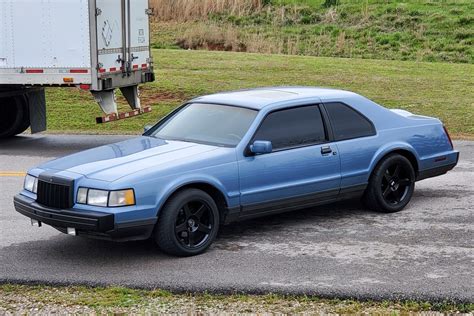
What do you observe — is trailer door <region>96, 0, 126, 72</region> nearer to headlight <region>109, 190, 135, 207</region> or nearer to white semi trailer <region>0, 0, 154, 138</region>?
white semi trailer <region>0, 0, 154, 138</region>

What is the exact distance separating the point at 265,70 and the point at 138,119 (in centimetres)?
591

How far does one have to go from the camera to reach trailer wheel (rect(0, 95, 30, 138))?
15141 mm

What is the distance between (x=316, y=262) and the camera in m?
7.34

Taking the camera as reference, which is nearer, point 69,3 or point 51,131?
point 69,3

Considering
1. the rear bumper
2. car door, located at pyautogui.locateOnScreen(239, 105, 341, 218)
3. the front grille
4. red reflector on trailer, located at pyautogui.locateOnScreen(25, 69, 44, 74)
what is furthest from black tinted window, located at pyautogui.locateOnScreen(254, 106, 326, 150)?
red reflector on trailer, located at pyautogui.locateOnScreen(25, 69, 44, 74)

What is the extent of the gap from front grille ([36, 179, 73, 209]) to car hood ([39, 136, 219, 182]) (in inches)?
8.3

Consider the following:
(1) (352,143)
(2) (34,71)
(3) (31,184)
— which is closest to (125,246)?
(3) (31,184)

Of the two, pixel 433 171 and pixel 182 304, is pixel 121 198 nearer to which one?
pixel 182 304

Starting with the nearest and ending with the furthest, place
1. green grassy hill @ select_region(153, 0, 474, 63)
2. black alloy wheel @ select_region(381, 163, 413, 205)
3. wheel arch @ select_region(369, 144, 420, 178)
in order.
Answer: wheel arch @ select_region(369, 144, 420, 178)
black alloy wheel @ select_region(381, 163, 413, 205)
green grassy hill @ select_region(153, 0, 474, 63)

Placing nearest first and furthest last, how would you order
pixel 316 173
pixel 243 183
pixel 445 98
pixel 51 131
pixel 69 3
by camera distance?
pixel 243 183 → pixel 316 173 → pixel 69 3 → pixel 51 131 → pixel 445 98

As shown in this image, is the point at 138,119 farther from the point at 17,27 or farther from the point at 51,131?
the point at 17,27

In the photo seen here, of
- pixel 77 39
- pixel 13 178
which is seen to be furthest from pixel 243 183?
pixel 77 39

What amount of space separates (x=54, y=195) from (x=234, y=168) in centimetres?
167

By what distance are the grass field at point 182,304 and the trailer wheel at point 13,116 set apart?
9.03 meters
